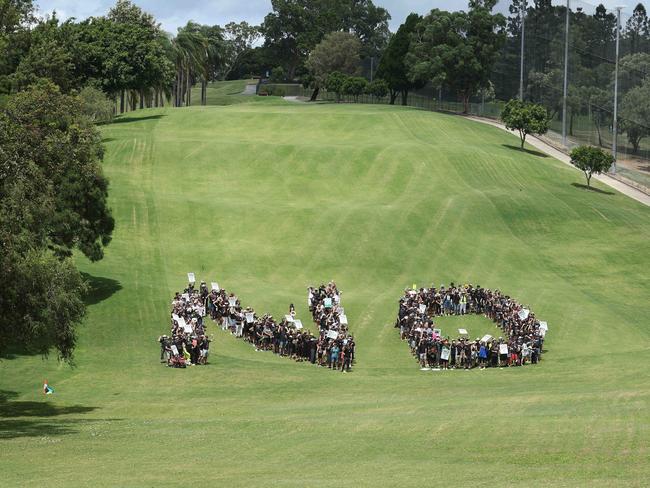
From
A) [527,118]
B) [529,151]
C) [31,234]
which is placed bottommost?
[31,234]

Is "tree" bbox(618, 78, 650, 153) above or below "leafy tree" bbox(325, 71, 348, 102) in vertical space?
below

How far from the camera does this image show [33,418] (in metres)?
32.6

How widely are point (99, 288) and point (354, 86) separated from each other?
86.8 meters

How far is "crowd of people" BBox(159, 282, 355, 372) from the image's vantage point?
43.3m

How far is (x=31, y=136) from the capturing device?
31.8 meters

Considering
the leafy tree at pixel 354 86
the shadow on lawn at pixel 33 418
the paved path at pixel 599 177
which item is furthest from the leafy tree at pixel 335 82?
the shadow on lawn at pixel 33 418

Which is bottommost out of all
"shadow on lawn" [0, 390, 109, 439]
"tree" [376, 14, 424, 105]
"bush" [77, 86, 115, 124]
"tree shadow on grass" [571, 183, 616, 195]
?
"shadow on lawn" [0, 390, 109, 439]

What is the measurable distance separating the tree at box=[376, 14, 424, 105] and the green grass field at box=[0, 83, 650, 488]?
21.4 metres

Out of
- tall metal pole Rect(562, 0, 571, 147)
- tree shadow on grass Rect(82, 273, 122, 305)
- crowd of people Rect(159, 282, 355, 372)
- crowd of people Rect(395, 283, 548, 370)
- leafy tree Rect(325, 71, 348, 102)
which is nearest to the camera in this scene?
crowd of people Rect(159, 282, 355, 372)

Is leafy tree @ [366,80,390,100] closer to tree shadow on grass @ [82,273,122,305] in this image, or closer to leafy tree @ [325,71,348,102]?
leafy tree @ [325,71,348,102]

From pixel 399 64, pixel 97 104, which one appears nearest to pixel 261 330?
pixel 97 104

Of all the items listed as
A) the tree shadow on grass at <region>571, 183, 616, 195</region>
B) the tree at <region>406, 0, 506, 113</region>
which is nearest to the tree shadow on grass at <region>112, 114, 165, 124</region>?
the tree at <region>406, 0, 506, 113</region>

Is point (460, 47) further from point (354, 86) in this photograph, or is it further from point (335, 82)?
point (335, 82)

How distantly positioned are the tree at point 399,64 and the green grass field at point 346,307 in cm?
2142
